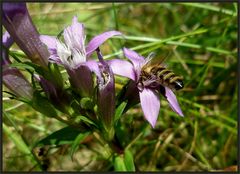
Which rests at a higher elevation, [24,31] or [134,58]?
[24,31]

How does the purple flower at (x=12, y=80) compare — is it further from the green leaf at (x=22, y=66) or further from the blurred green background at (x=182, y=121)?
the blurred green background at (x=182, y=121)

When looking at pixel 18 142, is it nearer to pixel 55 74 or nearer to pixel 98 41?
pixel 55 74

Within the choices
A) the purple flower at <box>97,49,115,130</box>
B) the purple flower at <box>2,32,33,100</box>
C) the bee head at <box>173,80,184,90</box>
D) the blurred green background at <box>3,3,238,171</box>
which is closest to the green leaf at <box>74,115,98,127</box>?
the purple flower at <box>97,49,115,130</box>

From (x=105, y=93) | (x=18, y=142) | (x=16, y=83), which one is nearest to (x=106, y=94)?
(x=105, y=93)

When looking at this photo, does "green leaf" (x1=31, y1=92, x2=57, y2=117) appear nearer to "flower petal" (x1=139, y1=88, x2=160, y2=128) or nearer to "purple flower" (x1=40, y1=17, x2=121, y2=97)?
"purple flower" (x1=40, y1=17, x2=121, y2=97)

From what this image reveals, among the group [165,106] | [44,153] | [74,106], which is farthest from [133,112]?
[74,106]

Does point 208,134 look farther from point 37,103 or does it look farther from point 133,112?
point 37,103
